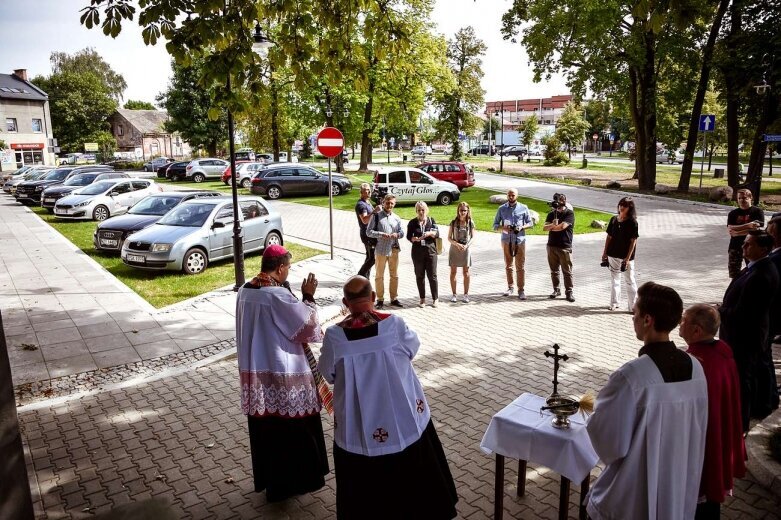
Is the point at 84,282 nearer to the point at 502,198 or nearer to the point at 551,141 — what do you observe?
the point at 502,198

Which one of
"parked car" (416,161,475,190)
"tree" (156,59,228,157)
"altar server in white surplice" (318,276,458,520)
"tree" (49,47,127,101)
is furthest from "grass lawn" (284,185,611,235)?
"tree" (49,47,127,101)

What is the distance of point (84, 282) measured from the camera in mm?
12164

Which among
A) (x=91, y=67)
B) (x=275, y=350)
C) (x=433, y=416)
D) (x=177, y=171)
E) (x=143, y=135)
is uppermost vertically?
(x=91, y=67)

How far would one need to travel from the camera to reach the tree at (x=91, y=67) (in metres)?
81.5

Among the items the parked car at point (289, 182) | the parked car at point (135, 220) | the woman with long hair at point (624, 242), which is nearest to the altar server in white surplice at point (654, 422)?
the woman with long hair at point (624, 242)

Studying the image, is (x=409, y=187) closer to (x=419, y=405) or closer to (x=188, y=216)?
(x=188, y=216)

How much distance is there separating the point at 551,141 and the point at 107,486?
2016 inches

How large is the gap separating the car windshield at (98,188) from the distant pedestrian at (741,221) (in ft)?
70.8

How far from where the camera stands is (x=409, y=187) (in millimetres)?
23562

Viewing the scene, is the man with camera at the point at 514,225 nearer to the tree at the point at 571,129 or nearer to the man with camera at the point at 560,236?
the man with camera at the point at 560,236

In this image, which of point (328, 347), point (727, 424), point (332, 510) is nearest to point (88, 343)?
point (332, 510)

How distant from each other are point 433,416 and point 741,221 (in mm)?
6979

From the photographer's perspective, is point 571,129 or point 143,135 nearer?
point 571,129

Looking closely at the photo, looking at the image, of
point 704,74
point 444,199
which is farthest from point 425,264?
point 704,74
